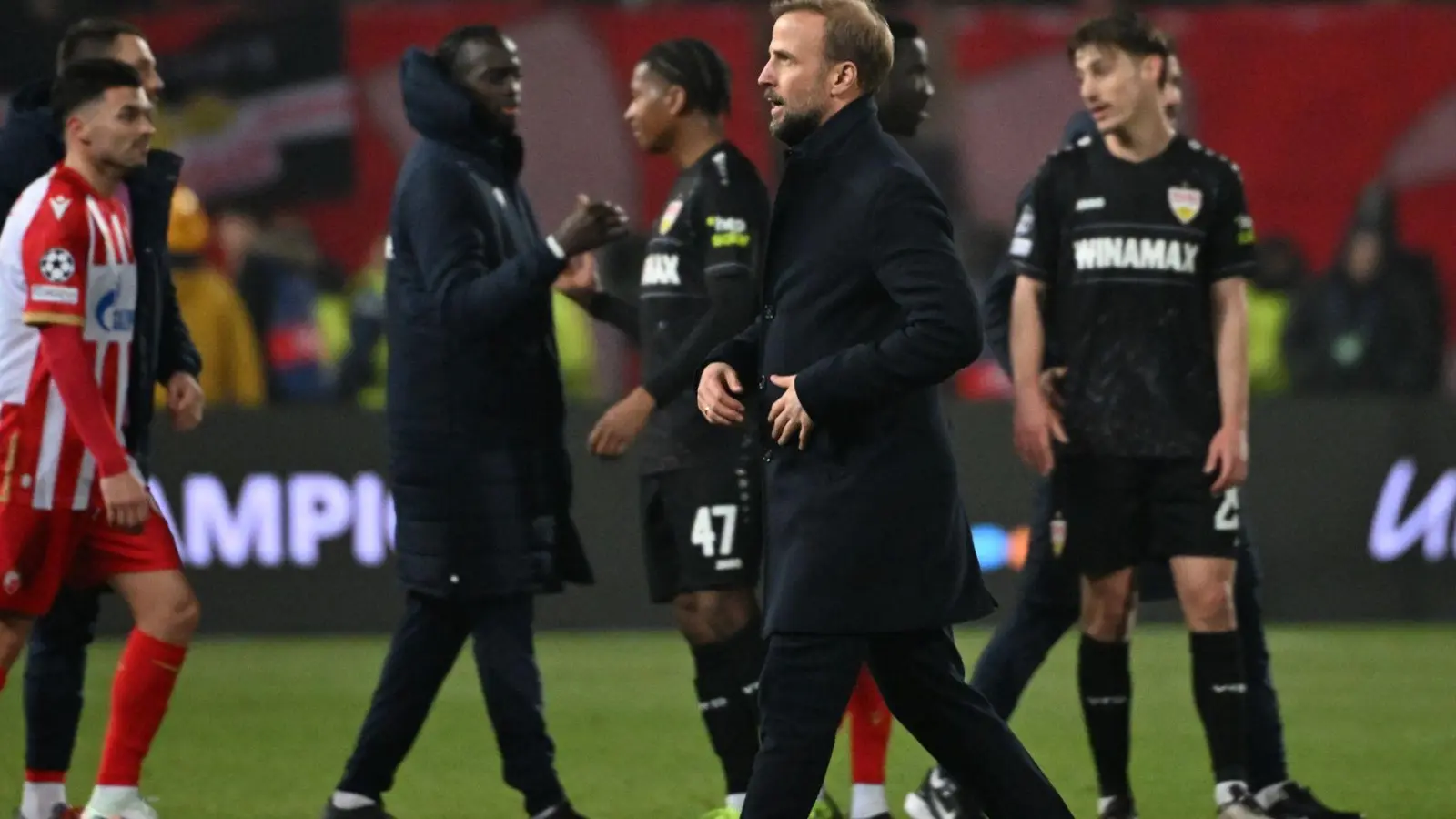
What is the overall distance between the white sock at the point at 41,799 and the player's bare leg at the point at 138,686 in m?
0.29

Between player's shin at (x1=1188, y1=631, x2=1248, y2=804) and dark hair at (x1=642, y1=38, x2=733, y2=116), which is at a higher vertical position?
dark hair at (x1=642, y1=38, x2=733, y2=116)

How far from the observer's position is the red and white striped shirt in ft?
20.6

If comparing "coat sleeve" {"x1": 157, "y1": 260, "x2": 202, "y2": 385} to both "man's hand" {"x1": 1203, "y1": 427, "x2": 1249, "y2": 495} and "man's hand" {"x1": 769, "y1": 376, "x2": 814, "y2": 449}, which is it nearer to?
"man's hand" {"x1": 769, "y1": 376, "x2": 814, "y2": 449}

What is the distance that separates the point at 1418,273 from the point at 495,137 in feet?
28.7

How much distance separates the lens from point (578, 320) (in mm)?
15102

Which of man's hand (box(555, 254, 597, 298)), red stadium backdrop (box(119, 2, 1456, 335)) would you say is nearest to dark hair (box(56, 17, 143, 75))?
man's hand (box(555, 254, 597, 298))

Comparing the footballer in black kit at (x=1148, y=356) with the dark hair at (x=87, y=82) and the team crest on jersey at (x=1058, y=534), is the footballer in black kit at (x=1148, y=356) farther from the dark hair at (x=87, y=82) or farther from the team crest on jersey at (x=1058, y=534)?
the dark hair at (x=87, y=82)

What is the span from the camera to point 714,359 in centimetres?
534

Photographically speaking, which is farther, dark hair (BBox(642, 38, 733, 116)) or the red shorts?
dark hair (BBox(642, 38, 733, 116))

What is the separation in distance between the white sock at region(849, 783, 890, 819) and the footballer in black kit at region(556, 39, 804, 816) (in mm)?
322

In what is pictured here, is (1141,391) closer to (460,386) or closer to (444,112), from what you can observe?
(460,386)

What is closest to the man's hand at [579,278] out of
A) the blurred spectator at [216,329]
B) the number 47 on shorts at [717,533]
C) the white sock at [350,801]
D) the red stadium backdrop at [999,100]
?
the number 47 on shorts at [717,533]

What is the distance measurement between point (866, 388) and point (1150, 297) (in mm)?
2035

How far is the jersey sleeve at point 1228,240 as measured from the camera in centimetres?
677
